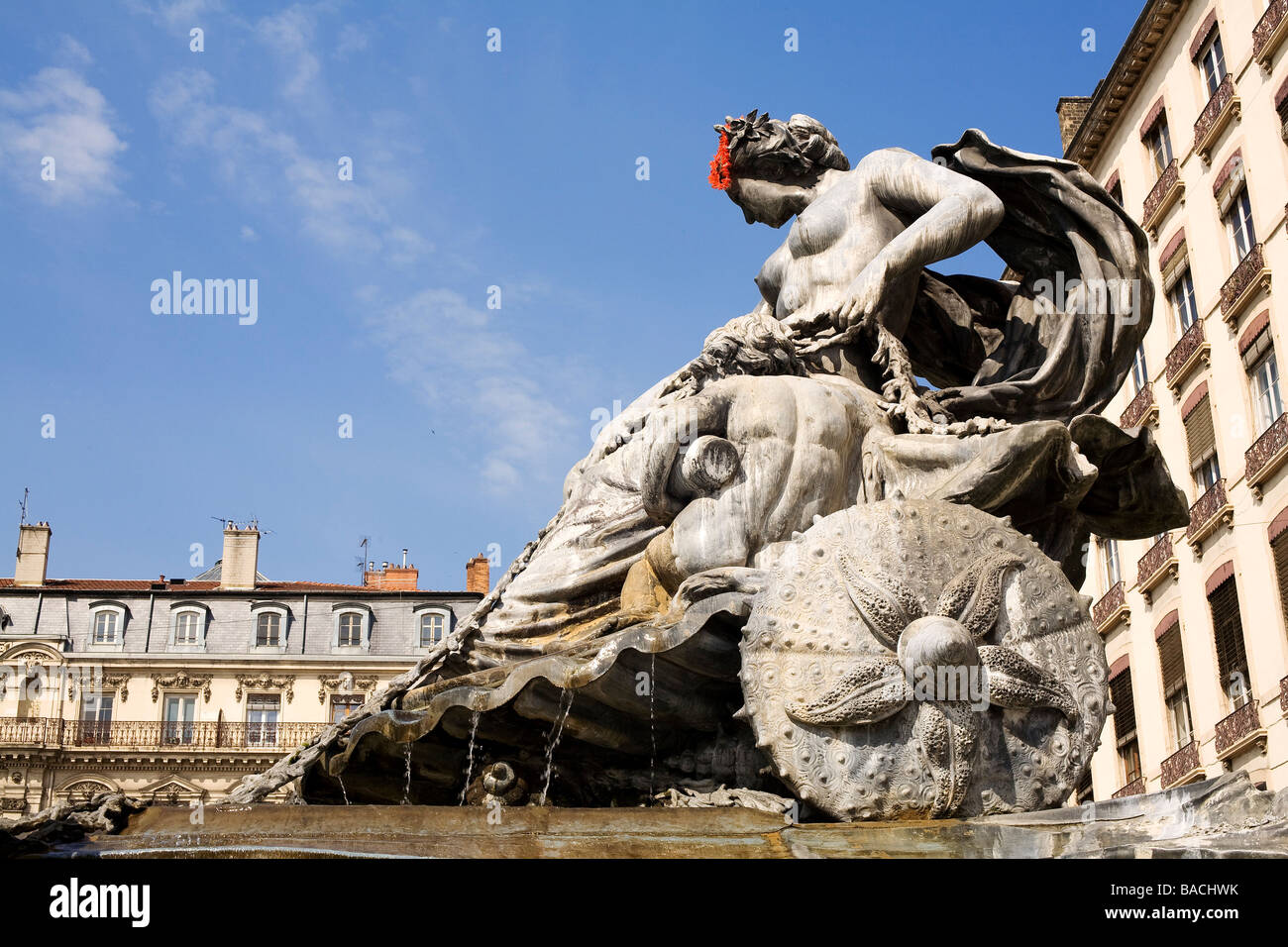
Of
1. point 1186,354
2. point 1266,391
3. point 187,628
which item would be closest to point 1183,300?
point 1186,354

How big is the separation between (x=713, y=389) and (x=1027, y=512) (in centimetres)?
143

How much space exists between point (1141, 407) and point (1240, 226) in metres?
4.44

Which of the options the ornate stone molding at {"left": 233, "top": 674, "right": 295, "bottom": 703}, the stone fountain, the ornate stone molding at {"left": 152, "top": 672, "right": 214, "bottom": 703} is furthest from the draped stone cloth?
the ornate stone molding at {"left": 152, "top": 672, "right": 214, "bottom": 703}

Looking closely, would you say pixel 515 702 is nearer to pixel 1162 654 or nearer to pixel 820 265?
pixel 820 265

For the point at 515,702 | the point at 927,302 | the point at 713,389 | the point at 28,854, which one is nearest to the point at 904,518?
the point at 713,389

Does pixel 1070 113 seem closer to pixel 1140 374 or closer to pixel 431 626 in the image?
pixel 1140 374

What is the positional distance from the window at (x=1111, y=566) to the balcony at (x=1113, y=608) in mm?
303

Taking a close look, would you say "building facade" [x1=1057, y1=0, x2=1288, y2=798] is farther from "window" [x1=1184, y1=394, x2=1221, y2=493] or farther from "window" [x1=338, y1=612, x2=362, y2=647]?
"window" [x1=338, y1=612, x2=362, y2=647]

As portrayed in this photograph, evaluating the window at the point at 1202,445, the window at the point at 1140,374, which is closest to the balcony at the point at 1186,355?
the window at the point at 1202,445

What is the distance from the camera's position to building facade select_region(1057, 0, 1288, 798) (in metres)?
28.2

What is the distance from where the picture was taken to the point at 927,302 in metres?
8.46

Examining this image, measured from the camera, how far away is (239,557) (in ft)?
171

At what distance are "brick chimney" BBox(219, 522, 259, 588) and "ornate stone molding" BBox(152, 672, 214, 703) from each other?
15.6 ft
